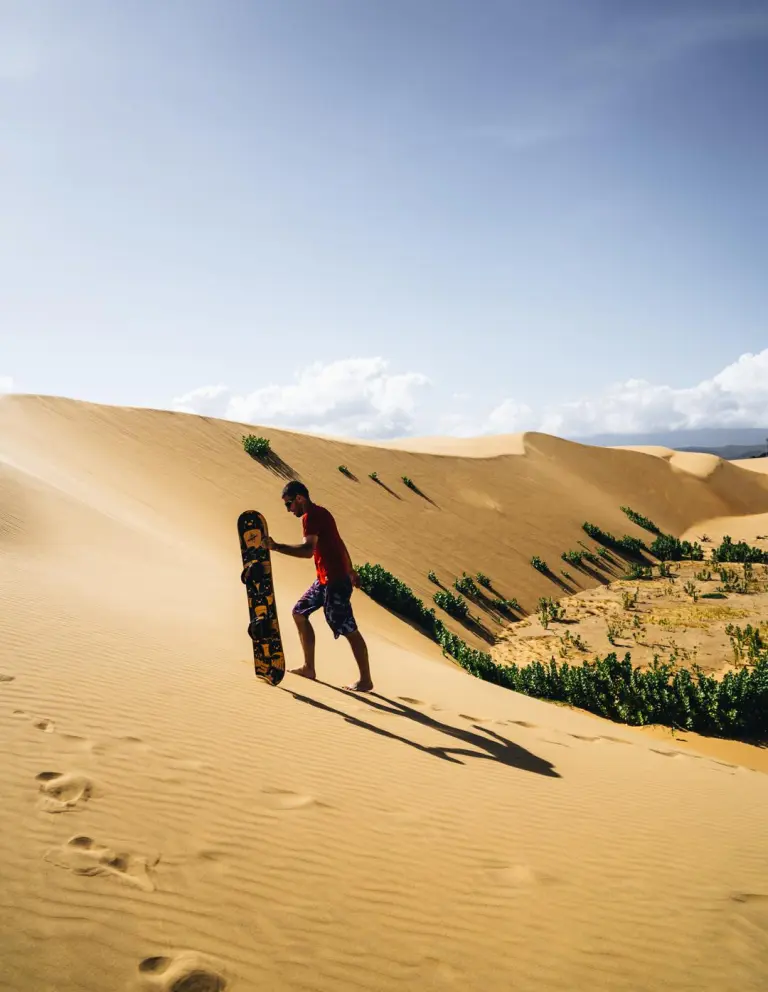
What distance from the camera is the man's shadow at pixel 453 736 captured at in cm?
494

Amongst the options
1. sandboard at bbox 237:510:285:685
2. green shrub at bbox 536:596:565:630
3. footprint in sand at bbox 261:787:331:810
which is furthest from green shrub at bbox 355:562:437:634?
footprint in sand at bbox 261:787:331:810

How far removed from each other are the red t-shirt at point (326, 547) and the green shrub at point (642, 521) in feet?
84.4

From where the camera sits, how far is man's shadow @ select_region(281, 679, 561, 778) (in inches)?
194

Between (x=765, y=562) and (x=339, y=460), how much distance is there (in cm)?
1607

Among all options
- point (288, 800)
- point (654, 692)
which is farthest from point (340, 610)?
point (654, 692)

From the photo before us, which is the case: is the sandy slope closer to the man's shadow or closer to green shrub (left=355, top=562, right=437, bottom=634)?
the man's shadow

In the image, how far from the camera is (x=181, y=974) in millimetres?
2061

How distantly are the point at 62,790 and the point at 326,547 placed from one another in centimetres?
326

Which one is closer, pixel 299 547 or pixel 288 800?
pixel 288 800

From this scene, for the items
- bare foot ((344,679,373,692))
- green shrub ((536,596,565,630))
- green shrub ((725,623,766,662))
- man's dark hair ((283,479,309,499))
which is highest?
man's dark hair ((283,479,309,499))

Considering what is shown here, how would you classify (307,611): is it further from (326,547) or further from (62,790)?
(62,790)

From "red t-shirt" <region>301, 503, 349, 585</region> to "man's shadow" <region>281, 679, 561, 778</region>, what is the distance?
1.15 m

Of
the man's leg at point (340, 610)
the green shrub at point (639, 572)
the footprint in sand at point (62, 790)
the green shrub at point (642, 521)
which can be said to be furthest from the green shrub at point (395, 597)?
the green shrub at point (642, 521)

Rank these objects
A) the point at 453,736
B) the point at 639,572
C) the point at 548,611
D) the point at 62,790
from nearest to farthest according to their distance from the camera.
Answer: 1. the point at 62,790
2. the point at 453,736
3. the point at 548,611
4. the point at 639,572
